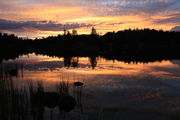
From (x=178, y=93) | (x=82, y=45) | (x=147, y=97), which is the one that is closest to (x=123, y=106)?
(x=147, y=97)

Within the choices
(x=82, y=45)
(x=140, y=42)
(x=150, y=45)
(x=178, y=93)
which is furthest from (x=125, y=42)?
(x=178, y=93)

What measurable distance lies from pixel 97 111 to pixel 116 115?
52.1 inches

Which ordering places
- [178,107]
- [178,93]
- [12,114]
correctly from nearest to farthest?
[12,114], [178,107], [178,93]

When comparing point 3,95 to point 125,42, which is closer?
point 3,95

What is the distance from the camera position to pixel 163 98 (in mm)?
14711

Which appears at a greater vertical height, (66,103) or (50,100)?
(50,100)

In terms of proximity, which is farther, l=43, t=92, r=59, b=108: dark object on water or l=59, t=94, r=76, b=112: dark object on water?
l=43, t=92, r=59, b=108: dark object on water

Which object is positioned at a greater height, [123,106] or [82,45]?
[82,45]

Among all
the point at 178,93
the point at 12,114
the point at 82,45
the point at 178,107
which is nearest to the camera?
the point at 12,114

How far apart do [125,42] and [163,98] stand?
137 m

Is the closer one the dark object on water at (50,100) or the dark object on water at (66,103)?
the dark object on water at (66,103)

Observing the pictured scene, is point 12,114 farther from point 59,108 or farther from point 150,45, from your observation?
point 150,45

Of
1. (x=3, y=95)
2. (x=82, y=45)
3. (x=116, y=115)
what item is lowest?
(x=116, y=115)

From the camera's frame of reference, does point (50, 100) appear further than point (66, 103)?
Yes
